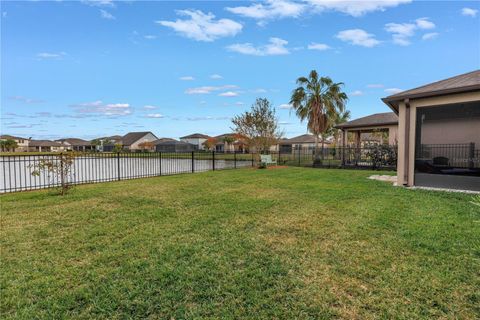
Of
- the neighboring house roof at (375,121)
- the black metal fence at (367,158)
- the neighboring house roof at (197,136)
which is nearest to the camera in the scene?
the black metal fence at (367,158)

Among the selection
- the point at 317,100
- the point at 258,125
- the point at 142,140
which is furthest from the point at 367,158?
the point at 142,140

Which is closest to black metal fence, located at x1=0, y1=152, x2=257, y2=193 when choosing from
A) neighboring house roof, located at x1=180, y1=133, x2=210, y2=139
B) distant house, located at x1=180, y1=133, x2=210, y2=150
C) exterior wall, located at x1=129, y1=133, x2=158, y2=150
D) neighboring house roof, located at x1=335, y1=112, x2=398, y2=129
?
neighboring house roof, located at x1=335, y1=112, x2=398, y2=129

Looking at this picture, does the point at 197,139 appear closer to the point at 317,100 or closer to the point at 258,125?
the point at 317,100

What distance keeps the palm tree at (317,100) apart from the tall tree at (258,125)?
134 inches

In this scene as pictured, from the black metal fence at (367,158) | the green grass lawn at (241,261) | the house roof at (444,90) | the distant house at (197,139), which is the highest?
the distant house at (197,139)

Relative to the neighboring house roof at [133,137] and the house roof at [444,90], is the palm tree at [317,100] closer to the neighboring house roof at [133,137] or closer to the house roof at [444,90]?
the house roof at [444,90]

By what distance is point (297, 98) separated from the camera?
21.5 m

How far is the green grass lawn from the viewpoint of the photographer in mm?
2314

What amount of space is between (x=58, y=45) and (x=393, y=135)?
20.3 m

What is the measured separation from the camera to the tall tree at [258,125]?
1886 centimetres

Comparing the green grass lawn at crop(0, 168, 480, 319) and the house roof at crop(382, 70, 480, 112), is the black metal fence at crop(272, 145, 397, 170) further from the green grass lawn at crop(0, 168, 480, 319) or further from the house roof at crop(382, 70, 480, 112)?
the green grass lawn at crop(0, 168, 480, 319)

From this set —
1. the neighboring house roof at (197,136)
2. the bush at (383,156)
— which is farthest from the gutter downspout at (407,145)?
the neighboring house roof at (197,136)

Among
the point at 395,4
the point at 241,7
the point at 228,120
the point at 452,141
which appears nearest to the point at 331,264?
the point at 241,7

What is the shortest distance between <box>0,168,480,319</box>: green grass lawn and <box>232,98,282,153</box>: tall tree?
1335 centimetres
